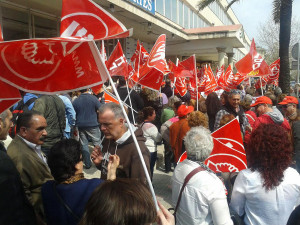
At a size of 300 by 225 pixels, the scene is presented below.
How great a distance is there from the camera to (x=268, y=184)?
7.01ft

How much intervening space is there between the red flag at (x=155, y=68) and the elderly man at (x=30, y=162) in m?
2.37

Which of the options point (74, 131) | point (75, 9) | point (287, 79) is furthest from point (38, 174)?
point (287, 79)

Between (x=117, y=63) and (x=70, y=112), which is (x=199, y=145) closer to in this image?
(x=70, y=112)

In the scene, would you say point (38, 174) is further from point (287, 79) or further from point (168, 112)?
point (287, 79)

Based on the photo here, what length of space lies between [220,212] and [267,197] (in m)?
0.43

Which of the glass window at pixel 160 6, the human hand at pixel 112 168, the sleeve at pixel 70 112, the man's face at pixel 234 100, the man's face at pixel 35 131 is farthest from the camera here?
the glass window at pixel 160 6

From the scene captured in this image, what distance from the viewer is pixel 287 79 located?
11.1 meters

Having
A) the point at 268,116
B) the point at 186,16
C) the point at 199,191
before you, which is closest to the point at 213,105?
the point at 268,116

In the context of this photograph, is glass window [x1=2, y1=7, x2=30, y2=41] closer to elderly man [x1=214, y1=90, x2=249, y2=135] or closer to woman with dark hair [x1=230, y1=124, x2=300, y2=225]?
elderly man [x1=214, y1=90, x2=249, y2=135]

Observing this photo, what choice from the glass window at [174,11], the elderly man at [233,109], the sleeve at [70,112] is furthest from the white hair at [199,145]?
the glass window at [174,11]

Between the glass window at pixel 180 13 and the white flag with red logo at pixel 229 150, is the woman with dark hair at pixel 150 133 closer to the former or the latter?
the white flag with red logo at pixel 229 150

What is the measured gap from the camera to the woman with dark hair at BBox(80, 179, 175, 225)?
3.42 feet

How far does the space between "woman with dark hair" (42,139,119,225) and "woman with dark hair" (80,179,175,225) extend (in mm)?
752

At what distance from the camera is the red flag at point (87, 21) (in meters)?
1.95
